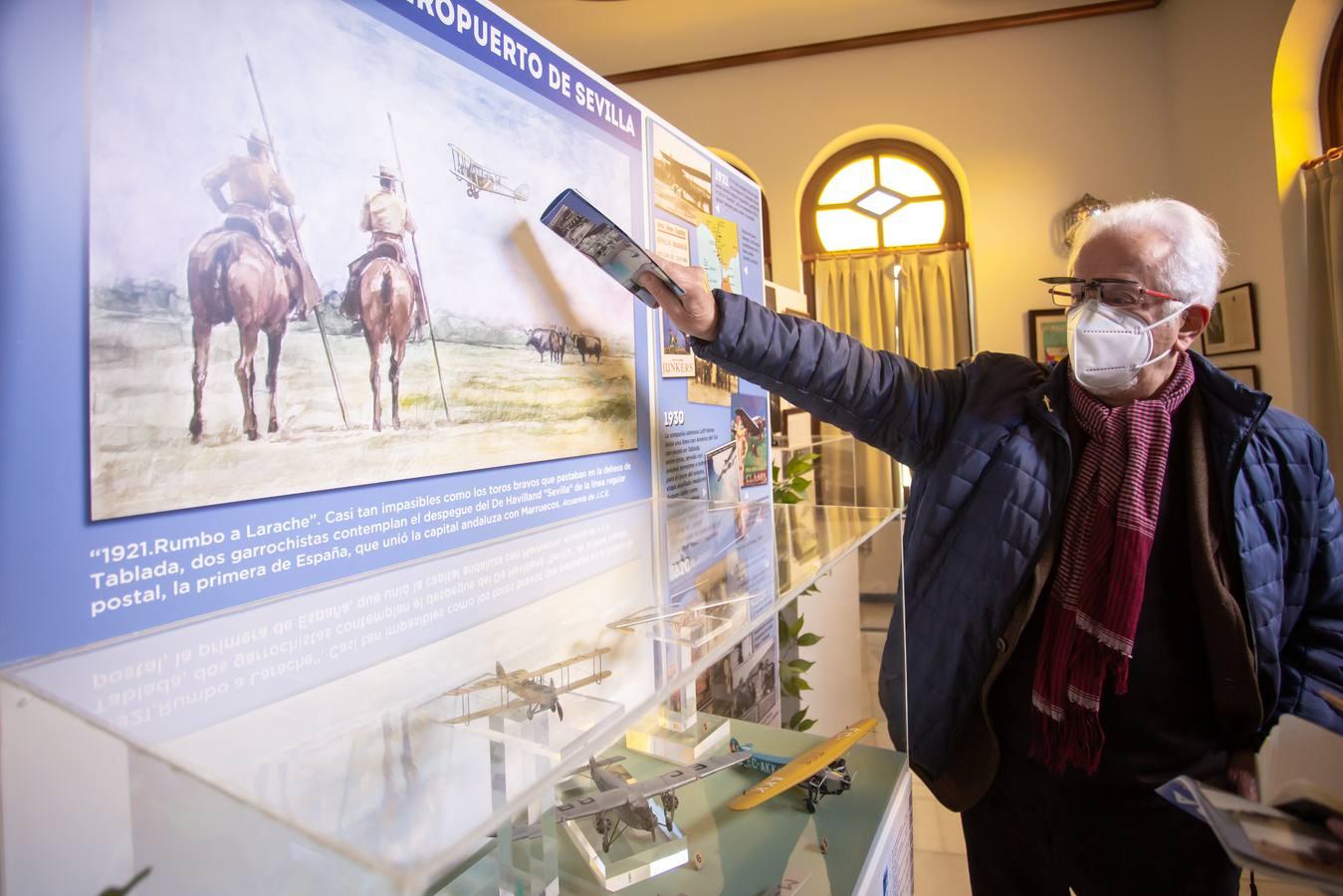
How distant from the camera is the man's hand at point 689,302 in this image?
3.85 feet

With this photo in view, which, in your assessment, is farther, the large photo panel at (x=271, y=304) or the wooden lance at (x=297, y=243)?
the wooden lance at (x=297, y=243)

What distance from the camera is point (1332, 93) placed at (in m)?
3.50

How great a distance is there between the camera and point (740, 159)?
5.61 meters

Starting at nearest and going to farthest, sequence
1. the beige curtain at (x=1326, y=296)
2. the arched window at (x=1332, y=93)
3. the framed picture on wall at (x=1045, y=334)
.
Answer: the beige curtain at (x=1326, y=296), the arched window at (x=1332, y=93), the framed picture on wall at (x=1045, y=334)

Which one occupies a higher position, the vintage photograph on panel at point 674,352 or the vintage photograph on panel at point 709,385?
the vintage photograph on panel at point 674,352

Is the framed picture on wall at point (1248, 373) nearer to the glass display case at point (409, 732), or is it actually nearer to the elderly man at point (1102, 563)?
the elderly man at point (1102, 563)

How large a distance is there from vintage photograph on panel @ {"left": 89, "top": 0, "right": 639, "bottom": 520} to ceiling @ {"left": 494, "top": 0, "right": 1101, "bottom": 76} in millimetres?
4119

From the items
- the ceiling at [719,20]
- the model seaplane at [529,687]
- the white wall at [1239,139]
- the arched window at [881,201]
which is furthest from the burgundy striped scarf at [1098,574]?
the arched window at [881,201]

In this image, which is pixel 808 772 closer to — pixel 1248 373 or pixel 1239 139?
pixel 1248 373

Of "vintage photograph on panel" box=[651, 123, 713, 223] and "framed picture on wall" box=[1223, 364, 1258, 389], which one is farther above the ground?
"vintage photograph on panel" box=[651, 123, 713, 223]

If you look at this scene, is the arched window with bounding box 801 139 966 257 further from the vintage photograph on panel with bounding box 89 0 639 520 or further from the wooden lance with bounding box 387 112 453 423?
the wooden lance with bounding box 387 112 453 423

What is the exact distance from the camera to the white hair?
1.36 m

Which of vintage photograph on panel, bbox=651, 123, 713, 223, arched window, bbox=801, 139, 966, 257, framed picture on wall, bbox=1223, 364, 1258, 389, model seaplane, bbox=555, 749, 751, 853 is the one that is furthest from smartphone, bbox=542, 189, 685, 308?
arched window, bbox=801, 139, 966, 257

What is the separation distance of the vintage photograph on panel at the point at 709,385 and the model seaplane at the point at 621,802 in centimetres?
76
